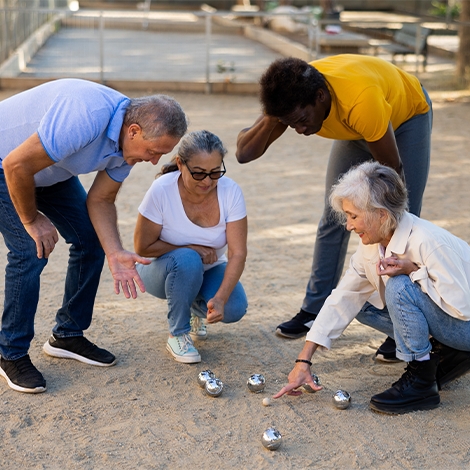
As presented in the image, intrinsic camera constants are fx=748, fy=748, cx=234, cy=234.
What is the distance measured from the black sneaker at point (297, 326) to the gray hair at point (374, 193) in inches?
46.2

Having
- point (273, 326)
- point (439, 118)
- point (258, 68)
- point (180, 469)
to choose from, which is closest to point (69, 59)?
point (258, 68)

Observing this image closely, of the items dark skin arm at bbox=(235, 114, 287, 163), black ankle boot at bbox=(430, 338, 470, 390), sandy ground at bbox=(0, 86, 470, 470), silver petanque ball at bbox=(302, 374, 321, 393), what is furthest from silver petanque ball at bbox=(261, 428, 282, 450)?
dark skin arm at bbox=(235, 114, 287, 163)

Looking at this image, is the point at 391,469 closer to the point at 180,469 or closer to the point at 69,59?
the point at 180,469

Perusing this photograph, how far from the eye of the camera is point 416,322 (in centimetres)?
343

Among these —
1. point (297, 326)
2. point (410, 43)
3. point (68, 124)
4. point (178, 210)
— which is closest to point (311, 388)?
point (297, 326)

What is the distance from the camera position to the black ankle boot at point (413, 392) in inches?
139

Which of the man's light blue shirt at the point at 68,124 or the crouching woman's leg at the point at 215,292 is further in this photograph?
the crouching woman's leg at the point at 215,292

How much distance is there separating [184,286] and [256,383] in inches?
25.8

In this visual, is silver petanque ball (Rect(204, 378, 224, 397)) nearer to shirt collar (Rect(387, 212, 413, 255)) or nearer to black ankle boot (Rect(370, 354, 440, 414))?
black ankle boot (Rect(370, 354, 440, 414))

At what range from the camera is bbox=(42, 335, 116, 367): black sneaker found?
13.2 ft

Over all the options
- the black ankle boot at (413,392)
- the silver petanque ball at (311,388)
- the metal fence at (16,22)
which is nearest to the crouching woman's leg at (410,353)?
the black ankle boot at (413,392)

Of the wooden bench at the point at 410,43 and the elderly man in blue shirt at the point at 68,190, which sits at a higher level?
the elderly man in blue shirt at the point at 68,190

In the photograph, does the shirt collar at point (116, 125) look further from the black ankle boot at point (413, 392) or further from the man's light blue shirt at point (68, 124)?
the black ankle boot at point (413, 392)

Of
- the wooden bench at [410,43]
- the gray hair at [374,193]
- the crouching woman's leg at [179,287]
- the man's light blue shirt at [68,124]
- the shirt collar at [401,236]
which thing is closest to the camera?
the man's light blue shirt at [68,124]
